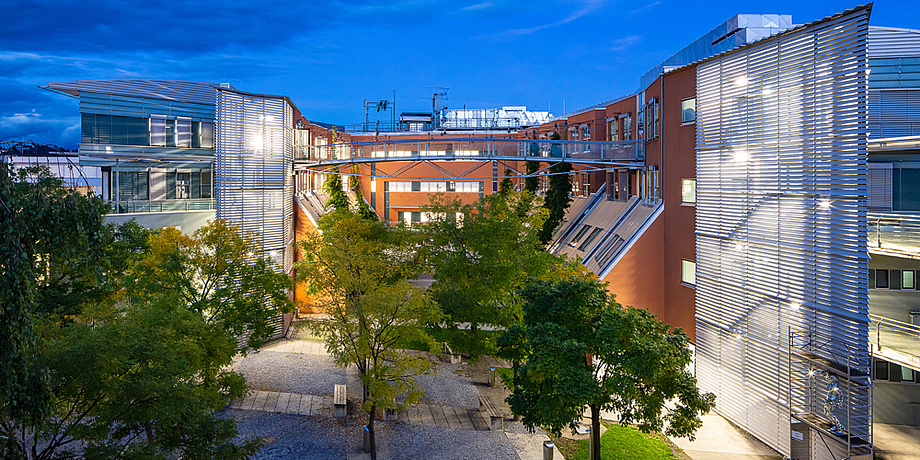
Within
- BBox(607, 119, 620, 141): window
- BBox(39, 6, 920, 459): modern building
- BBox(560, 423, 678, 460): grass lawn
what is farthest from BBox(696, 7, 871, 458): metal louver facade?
BBox(607, 119, 620, 141): window

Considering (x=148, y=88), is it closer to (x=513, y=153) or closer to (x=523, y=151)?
(x=513, y=153)

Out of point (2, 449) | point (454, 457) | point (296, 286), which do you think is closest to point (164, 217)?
point (296, 286)

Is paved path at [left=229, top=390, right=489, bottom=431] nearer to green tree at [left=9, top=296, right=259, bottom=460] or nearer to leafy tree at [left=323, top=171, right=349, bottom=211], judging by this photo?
green tree at [left=9, top=296, right=259, bottom=460]

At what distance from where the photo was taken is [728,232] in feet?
63.8

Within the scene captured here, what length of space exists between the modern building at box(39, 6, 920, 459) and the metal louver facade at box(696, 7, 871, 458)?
A: 0.06m

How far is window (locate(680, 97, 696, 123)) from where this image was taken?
73.3 ft

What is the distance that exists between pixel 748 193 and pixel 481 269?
9533 mm

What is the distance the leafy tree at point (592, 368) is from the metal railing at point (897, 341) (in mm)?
5062

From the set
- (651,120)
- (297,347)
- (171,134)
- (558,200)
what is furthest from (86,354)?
(558,200)

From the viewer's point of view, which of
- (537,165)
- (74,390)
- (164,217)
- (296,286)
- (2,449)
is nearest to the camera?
(2,449)

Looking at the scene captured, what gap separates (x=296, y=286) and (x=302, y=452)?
15053 mm

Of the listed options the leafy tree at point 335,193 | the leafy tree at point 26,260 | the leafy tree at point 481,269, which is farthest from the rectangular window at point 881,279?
the leafy tree at point 335,193

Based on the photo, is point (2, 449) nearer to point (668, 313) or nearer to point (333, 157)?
point (668, 313)

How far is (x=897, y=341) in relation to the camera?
1561cm
